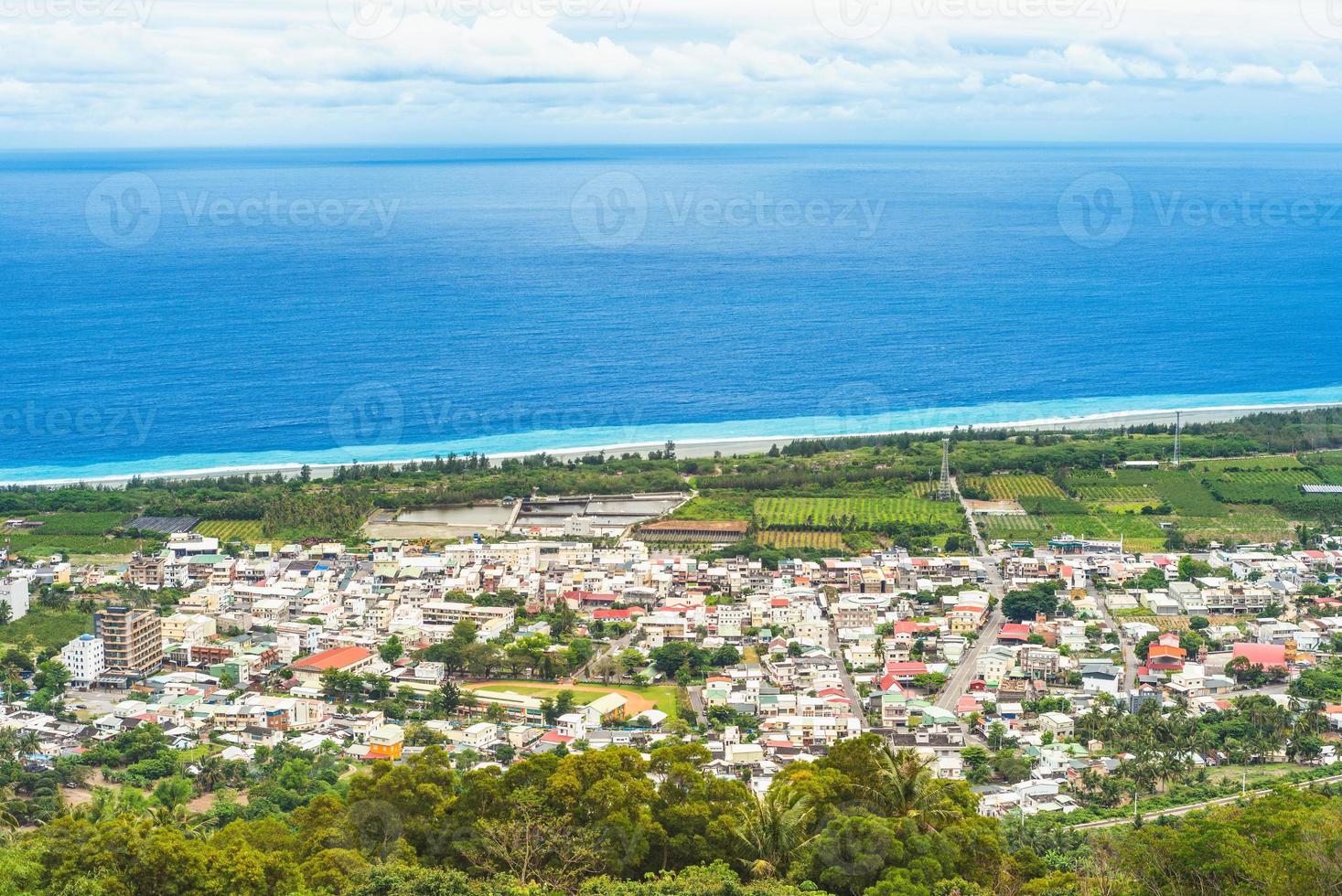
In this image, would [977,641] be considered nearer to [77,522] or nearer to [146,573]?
[146,573]

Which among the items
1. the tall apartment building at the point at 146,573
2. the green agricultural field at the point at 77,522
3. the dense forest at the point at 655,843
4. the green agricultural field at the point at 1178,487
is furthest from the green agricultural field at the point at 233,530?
the green agricultural field at the point at 1178,487

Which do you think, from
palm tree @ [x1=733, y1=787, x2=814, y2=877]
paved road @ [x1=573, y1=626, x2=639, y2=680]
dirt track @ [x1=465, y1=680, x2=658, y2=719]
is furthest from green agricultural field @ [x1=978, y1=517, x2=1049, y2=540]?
palm tree @ [x1=733, y1=787, x2=814, y2=877]

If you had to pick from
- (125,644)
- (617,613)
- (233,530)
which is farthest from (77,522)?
→ (617,613)

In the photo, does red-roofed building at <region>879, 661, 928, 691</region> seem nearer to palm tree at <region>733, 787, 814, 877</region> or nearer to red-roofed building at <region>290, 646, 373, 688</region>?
red-roofed building at <region>290, 646, 373, 688</region>

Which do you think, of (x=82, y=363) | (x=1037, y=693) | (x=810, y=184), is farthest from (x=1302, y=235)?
(x=1037, y=693)

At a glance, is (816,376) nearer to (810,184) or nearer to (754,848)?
(754,848)

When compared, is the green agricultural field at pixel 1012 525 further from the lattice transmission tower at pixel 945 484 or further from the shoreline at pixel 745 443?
the shoreline at pixel 745 443
